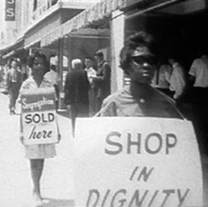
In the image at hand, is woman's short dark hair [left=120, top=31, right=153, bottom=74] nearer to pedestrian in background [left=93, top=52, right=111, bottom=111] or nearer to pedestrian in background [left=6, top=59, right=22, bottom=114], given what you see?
pedestrian in background [left=93, top=52, right=111, bottom=111]

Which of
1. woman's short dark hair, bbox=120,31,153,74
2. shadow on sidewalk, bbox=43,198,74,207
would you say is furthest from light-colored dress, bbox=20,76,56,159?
woman's short dark hair, bbox=120,31,153,74

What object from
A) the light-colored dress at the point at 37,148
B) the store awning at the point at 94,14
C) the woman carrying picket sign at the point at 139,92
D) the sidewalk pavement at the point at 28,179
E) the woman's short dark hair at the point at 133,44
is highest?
the store awning at the point at 94,14

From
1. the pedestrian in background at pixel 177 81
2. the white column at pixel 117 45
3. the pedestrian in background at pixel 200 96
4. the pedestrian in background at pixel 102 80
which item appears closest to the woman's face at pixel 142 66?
the pedestrian in background at pixel 200 96

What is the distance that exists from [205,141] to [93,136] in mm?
6102

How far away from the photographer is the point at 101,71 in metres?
11.8

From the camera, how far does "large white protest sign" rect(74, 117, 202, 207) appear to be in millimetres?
3109

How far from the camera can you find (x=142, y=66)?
356 cm

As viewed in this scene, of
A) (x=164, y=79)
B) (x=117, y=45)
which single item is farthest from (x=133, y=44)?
(x=117, y=45)

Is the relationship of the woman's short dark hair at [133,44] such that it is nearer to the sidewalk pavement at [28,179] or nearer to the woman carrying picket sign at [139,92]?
the woman carrying picket sign at [139,92]

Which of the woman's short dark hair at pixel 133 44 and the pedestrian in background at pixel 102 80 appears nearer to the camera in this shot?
the woman's short dark hair at pixel 133 44

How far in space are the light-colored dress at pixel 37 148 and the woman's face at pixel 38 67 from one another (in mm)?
73

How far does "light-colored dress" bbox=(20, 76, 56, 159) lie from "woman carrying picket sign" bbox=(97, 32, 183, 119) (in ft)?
8.50

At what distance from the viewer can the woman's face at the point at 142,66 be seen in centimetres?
356

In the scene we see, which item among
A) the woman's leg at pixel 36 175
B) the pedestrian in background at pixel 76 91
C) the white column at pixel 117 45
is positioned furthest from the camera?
the white column at pixel 117 45
